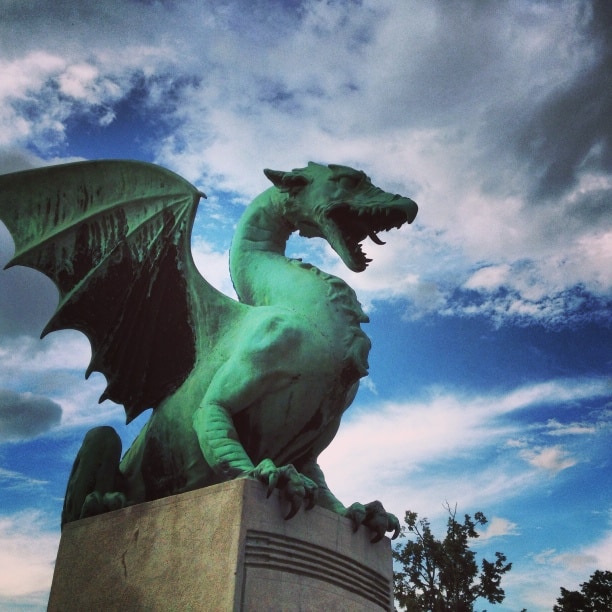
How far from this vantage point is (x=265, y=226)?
5391 millimetres

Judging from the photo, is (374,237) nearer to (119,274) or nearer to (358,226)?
(358,226)

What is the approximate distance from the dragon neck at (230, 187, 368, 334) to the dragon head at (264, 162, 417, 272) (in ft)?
0.40

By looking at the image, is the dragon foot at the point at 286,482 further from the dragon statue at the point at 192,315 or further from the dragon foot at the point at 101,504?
the dragon foot at the point at 101,504

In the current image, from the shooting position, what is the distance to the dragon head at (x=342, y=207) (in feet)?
16.1

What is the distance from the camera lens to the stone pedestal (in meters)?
3.33

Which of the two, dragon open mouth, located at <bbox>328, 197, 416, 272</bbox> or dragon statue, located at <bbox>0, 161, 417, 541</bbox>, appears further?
dragon open mouth, located at <bbox>328, 197, 416, 272</bbox>

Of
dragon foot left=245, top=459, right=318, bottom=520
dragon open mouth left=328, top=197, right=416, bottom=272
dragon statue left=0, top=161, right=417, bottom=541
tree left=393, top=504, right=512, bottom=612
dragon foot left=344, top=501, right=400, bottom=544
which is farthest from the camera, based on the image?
tree left=393, top=504, right=512, bottom=612

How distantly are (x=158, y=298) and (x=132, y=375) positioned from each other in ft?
2.02

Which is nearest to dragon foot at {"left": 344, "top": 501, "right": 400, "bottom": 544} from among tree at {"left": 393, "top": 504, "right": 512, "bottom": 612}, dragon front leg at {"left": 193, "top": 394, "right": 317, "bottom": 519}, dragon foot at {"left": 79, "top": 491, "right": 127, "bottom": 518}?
dragon front leg at {"left": 193, "top": 394, "right": 317, "bottom": 519}

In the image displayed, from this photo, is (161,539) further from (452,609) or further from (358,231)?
(452,609)

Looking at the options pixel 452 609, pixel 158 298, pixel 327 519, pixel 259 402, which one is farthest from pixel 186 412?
pixel 452 609

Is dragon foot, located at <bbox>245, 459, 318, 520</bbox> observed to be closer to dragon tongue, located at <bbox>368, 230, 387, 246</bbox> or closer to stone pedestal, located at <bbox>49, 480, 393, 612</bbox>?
stone pedestal, located at <bbox>49, 480, 393, 612</bbox>

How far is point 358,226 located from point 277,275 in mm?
703

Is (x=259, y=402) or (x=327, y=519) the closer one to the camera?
(x=327, y=519)
